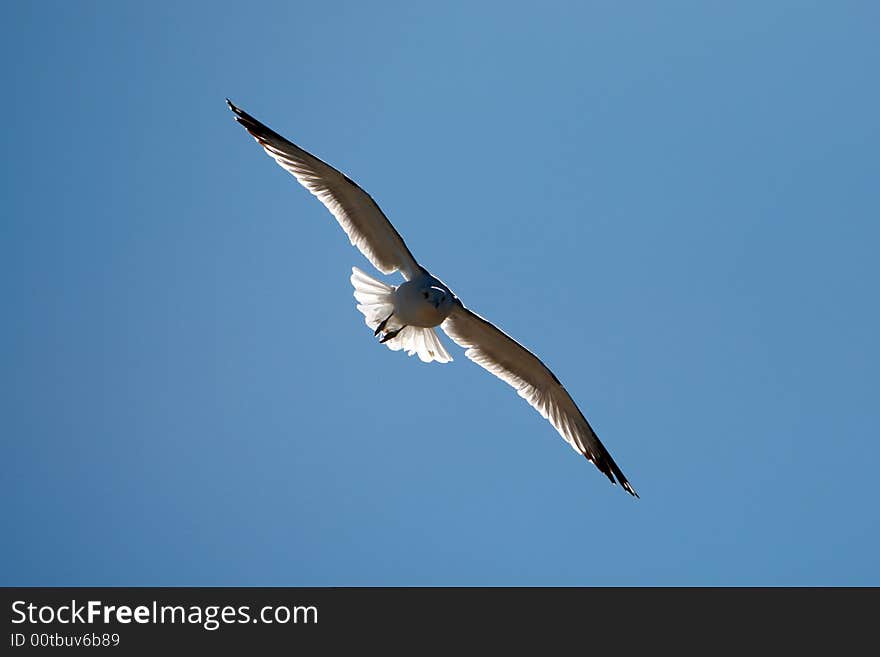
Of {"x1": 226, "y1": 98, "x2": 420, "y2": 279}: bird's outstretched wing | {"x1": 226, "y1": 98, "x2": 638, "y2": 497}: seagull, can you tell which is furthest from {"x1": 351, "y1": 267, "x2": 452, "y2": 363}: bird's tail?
{"x1": 226, "y1": 98, "x2": 420, "y2": 279}: bird's outstretched wing

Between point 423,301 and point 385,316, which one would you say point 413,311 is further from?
point 385,316

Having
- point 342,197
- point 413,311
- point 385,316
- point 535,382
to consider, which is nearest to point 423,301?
point 413,311

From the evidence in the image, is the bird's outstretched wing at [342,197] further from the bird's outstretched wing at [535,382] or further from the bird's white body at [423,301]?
the bird's outstretched wing at [535,382]

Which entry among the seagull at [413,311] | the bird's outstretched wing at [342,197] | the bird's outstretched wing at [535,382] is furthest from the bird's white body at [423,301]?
the bird's outstretched wing at [535,382]

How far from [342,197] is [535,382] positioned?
8.73ft

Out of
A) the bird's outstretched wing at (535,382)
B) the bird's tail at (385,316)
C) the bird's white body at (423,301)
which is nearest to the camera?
the bird's white body at (423,301)

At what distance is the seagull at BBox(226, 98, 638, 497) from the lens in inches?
402

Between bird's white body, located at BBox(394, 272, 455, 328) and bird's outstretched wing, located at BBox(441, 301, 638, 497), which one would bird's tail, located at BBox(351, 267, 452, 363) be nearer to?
bird's white body, located at BBox(394, 272, 455, 328)

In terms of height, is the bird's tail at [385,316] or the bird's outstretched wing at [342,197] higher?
the bird's outstretched wing at [342,197]

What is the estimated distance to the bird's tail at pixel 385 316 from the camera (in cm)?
1049
